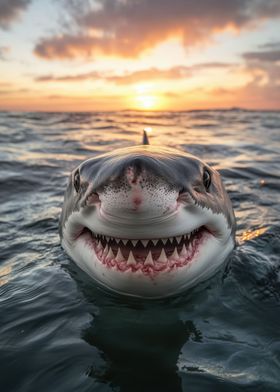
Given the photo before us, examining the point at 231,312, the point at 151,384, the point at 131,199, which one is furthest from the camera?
the point at 231,312

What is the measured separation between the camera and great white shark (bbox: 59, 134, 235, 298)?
4.90 feet

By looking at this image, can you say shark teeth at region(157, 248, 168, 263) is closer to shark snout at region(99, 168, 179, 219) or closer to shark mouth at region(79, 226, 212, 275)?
shark mouth at region(79, 226, 212, 275)

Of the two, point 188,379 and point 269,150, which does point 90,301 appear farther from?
point 269,150

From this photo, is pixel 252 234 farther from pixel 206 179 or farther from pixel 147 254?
pixel 147 254

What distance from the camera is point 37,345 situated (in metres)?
1.93

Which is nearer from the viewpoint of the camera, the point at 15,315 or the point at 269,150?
the point at 15,315

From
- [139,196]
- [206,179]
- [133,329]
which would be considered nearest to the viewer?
[139,196]

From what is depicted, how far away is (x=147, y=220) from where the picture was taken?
59.7 inches

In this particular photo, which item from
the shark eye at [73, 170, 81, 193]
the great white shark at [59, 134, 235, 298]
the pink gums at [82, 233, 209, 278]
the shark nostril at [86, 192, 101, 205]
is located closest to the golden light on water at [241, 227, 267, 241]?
the great white shark at [59, 134, 235, 298]

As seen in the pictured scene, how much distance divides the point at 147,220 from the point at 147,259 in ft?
0.77

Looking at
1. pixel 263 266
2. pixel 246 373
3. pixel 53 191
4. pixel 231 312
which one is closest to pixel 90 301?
pixel 231 312

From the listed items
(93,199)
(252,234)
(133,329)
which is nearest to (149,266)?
(93,199)

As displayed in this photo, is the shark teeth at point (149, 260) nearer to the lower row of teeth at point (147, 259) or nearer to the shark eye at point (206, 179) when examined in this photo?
the lower row of teeth at point (147, 259)

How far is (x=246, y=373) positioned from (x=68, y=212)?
1256 millimetres
